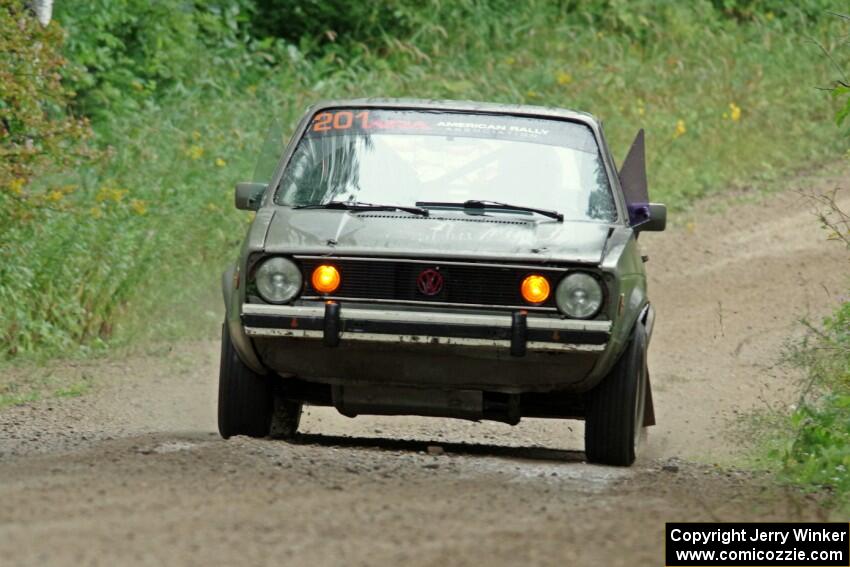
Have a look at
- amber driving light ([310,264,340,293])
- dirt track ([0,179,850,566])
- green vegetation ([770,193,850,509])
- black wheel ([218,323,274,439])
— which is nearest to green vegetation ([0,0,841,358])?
dirt track ([0,179,850,566])

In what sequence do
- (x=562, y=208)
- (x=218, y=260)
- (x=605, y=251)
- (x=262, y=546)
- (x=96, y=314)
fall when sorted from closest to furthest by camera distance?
(x=262, y=546)
(x=605, y=251)
(x=562, y=208)
(x=96, y=314)
(x=218, y=260)

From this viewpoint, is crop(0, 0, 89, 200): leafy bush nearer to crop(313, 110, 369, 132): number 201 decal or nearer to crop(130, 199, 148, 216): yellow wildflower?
crop(130, 199, 148, 216): yellow wildflower

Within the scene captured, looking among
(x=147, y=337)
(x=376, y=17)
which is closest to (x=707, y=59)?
(x=376, y=17)

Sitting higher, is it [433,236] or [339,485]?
[433,236]

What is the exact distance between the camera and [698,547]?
506 cm

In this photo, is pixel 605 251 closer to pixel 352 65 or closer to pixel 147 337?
pixel 147 337

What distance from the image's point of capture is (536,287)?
6797mm

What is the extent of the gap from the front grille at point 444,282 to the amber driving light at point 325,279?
2 cm

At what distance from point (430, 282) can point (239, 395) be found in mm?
1134

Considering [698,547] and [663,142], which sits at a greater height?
[663,142]

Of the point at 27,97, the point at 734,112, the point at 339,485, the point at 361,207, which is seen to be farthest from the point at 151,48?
the point at 339,485

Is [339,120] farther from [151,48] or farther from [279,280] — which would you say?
[151,48]

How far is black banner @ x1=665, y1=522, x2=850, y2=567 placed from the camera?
5.00 m

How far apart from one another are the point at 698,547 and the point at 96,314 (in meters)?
7.15
